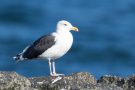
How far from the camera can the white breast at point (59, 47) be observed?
15945 millimetres

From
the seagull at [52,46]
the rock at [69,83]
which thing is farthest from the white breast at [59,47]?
the rock at [69,83]

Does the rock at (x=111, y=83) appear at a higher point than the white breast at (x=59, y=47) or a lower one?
lower

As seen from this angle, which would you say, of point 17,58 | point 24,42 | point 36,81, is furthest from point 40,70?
point 36,81

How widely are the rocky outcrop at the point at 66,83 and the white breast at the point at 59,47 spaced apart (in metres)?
2.37

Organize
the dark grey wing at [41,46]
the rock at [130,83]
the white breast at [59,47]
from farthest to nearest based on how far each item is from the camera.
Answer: the dark grey wing at [41,46] < the white breast at [59,47] < the rock at [130,83]

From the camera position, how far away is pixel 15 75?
12070 millimetres

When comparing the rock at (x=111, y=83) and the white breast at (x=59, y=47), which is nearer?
the rock at (x=111, y=83)

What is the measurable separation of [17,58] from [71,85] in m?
4.88

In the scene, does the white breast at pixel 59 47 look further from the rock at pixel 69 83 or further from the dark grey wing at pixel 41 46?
the rock at pixel 69 83

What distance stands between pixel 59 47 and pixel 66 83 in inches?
150

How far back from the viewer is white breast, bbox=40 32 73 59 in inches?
628

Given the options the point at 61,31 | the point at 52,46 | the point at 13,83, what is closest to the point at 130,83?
the point at 13,83

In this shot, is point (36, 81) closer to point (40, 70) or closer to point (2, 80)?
point (2, 80)

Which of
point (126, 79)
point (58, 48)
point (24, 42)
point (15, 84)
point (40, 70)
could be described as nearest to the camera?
point (15, 84)
